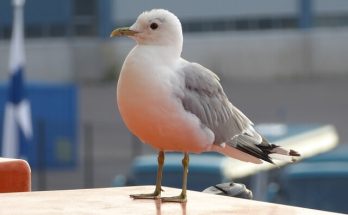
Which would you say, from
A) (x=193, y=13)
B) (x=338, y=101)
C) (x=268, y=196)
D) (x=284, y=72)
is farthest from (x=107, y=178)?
(x=284, y=72)

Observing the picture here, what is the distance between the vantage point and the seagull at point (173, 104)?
3.27 m

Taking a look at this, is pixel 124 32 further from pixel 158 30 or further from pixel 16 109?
pixel 16 109

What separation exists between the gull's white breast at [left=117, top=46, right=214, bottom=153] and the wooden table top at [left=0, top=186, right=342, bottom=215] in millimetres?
187

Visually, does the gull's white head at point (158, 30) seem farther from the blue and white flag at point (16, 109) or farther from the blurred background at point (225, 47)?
the blurred background at point (225, 47)

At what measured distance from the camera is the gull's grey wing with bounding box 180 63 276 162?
3439 mm

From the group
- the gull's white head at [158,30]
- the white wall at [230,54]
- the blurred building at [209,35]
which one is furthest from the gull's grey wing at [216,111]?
the white wall at [230,54]

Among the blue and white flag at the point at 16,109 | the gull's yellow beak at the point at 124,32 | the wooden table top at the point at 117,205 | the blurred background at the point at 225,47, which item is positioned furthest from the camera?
the blurred background at the point at 225,47

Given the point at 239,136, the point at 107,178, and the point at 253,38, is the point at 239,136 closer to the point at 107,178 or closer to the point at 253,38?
the point at 107,178

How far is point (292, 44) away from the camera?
124ft

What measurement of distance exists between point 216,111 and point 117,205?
1.39 feet

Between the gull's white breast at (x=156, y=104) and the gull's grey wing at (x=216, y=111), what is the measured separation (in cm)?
7

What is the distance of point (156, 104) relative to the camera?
3273 mm

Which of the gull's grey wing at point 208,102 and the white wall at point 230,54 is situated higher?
the white wall at point 230,54

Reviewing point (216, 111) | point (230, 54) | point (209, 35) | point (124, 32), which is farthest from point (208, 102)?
point (230, 54)
